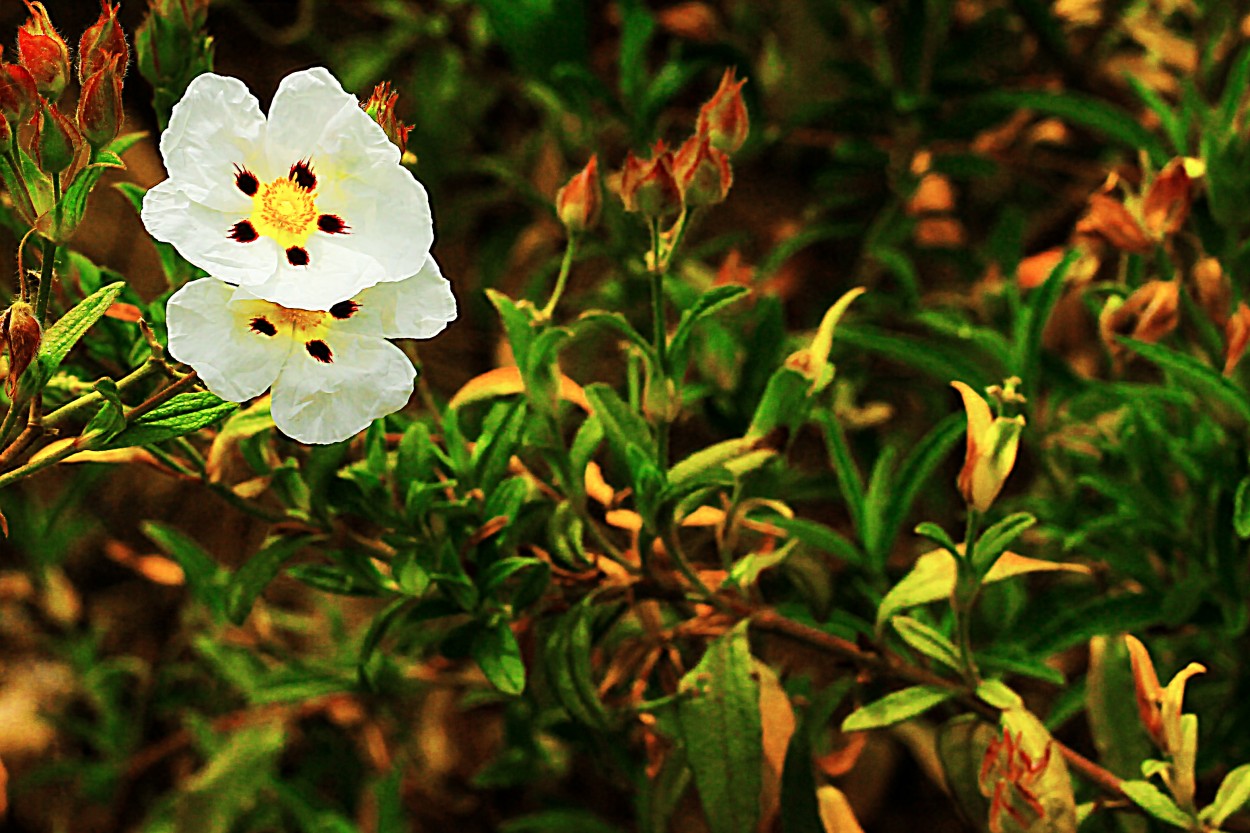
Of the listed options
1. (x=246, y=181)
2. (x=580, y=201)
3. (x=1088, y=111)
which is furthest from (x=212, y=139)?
(x=1088, y=111)

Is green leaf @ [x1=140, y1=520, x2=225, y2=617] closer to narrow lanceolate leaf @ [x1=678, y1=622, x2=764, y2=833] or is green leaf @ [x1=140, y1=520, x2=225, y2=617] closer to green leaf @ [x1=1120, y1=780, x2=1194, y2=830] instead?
narrow lanceolate leaf @ [x1=678, y1=622, x2=764, y2=833]

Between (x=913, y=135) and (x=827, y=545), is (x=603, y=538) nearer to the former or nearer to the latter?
(x=827, y=545)

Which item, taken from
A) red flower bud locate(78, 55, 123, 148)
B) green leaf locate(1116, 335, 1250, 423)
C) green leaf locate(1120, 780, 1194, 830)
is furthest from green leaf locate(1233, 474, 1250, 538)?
red flower bud locate(78, 55, 123, 148)

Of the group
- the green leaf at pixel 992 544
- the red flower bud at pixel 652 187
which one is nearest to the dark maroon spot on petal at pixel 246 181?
the red flower bud at pixel 652 187

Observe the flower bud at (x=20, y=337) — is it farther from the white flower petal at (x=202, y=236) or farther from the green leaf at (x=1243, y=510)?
the green leaf at (x=1243, y=510)

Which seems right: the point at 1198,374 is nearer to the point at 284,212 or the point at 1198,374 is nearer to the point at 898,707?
the point at 898,707

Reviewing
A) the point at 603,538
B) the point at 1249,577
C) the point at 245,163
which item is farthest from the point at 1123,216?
the point at 245,163

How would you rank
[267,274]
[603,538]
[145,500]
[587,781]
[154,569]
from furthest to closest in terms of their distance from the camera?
[145,500] → [587,781] → [154,569] → [603,538] → [267,274]
